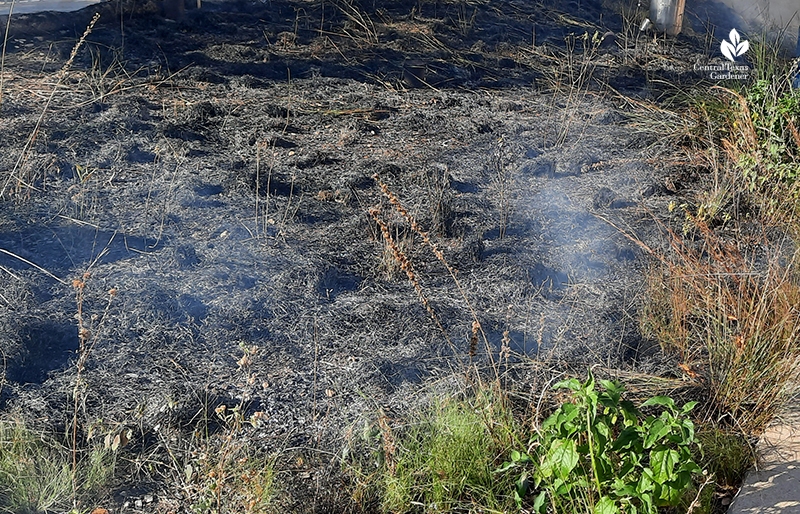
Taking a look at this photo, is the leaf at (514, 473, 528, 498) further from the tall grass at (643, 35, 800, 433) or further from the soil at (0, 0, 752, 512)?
the tall grass at (643, 35, 800, 433)

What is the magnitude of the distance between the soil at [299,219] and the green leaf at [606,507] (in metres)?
0.66

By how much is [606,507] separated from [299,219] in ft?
7.35

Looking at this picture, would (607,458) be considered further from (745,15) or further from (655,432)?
(745,15)

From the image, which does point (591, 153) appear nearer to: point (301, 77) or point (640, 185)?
point (640, 185)

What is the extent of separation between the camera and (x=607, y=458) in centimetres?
216

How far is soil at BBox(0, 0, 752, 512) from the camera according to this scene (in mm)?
2791

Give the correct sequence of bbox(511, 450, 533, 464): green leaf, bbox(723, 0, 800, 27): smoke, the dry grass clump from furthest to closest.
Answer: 1. bbox(723, 0, 800, 27): smoke
2. the dry grass clump
3. bbox(511, 450, 533, 464): green leaf
